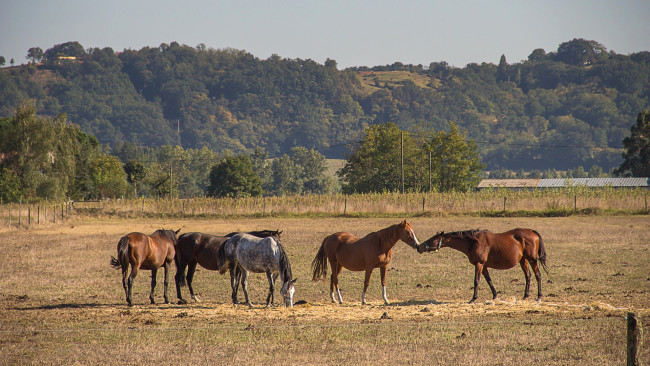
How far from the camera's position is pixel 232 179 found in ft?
275

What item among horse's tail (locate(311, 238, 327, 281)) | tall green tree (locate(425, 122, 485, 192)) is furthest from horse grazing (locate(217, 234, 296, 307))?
tall green tree (locate(425, 122, 485, 192))

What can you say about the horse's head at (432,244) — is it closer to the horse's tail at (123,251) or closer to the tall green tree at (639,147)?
the horse's tail at (123,251)

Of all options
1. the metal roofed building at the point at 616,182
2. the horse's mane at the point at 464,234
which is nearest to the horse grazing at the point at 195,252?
the horse's mane at the point at 464,234

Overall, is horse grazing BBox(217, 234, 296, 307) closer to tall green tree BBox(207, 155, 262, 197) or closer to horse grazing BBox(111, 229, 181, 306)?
horse grazing BBox(111, 229, 181, 306)

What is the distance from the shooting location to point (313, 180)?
496 feet

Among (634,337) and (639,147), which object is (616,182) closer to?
(639,147)

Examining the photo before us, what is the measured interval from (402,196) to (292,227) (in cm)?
1619

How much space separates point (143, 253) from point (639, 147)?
84346mm

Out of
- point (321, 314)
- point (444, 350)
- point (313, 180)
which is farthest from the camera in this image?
point (313, 180)

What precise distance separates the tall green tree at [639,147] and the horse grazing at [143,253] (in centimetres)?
7823

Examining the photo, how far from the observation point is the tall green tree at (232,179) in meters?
83.8

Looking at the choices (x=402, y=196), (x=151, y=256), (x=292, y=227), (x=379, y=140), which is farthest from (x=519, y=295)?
(x=379, y=140)

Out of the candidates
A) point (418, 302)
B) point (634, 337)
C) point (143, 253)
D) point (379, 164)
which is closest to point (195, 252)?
point (143, 253)

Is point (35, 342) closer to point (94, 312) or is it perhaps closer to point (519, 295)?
point (94, 312)
